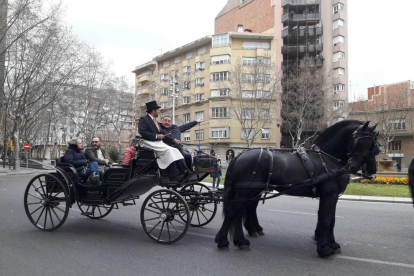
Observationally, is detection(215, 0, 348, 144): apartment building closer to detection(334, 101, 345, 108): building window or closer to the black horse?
detection(334, 101, 345, 108): building window

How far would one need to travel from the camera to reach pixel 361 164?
5.38m

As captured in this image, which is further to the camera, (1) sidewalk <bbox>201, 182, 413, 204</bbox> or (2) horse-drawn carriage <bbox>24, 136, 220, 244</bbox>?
(1) sidewalk <bbox>201, 182, 413, 204</bbox>

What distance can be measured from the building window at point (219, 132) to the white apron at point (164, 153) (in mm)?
39698

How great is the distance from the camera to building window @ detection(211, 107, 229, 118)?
45928mm

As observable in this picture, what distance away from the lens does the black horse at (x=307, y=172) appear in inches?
209

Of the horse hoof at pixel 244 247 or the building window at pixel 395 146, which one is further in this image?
the building window at pixel 395 146

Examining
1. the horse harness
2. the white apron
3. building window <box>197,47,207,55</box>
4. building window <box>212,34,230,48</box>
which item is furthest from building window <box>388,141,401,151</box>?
the white apron

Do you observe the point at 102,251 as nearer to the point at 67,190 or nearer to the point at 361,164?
the point at 67,190

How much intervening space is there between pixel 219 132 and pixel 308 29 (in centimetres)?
2006

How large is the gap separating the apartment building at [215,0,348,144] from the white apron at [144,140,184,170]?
43883 mm

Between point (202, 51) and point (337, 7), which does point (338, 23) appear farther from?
point (202, 51)

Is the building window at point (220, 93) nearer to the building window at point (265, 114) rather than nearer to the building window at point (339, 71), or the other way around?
the building window at point (265, 114)

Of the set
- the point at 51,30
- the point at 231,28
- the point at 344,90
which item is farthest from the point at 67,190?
the point at 231,28

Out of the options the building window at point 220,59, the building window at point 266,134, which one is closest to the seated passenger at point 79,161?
the building window at point 266,134
